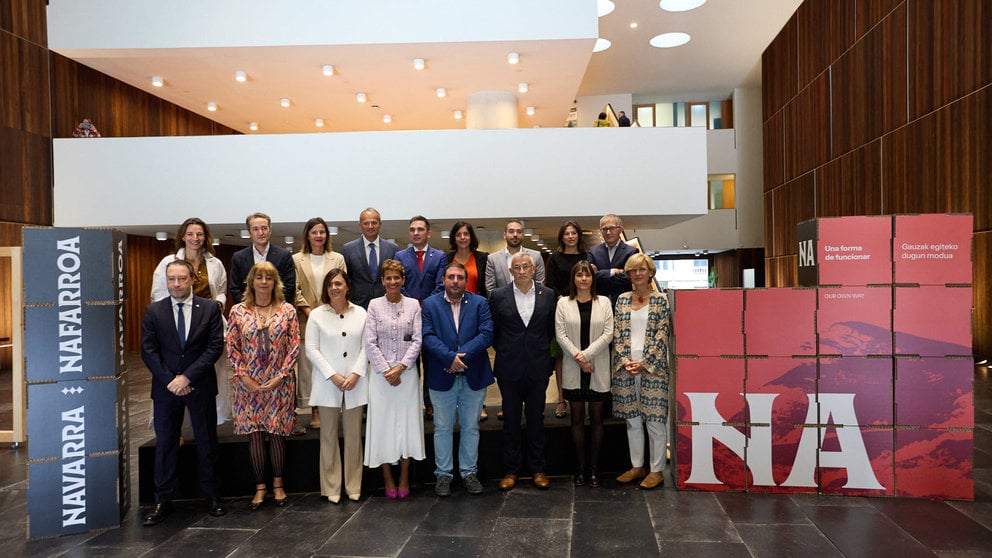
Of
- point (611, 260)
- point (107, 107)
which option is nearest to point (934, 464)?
point (611, 260)

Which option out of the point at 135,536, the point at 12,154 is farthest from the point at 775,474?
the point at 12,154

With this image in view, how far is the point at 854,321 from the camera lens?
12.7 ft

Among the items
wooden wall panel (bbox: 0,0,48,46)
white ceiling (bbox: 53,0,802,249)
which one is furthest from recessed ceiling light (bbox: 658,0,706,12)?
wooden wall panel (bbox: 0,0,48,46)

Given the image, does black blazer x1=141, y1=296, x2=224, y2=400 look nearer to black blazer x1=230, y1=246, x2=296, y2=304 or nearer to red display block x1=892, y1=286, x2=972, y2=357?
black blazer x1=230, y1=246, x2=296, y2=304

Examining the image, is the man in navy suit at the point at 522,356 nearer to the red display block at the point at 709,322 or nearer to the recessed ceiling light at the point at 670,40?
the red display block at the point at 709,322

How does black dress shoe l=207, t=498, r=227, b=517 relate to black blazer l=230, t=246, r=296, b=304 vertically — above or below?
below

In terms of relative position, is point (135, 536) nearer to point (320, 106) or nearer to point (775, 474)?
point (775, 474)

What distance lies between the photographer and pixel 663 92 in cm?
1612

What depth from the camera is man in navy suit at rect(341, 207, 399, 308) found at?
4539 mm

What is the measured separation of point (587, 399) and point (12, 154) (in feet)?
29.6

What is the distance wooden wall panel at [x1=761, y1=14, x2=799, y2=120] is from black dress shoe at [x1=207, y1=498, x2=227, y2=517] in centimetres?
1278

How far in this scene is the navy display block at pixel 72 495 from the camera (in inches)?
134

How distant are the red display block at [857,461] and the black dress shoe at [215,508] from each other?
13.2 feet

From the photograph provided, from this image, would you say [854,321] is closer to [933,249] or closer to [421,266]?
[933,249]
